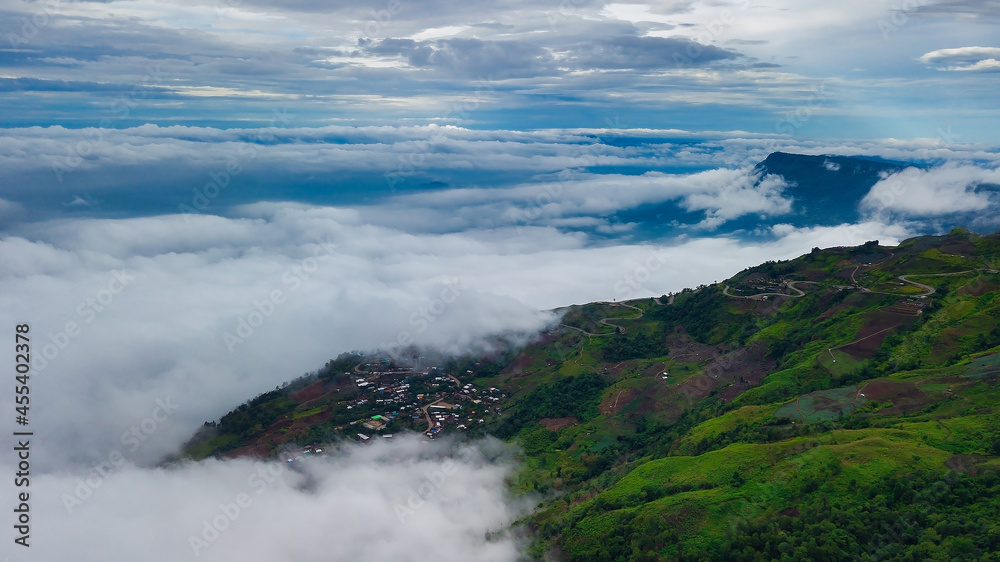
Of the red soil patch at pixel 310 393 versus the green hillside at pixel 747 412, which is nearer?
the green hillside at pixel 747 412

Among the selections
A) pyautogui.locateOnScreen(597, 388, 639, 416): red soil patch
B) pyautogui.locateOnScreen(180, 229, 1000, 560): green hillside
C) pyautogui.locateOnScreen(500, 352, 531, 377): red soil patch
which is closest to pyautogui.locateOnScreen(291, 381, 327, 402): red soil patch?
pyautogui.locateOnScreen(180, 229, 1000, 560): green hillside

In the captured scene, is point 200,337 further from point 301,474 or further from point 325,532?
point 325,532

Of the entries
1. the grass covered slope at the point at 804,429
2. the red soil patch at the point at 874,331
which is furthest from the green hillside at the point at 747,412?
the red soil patch at the point at 874,331

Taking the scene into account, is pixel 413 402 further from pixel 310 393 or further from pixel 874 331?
pixel 874 331

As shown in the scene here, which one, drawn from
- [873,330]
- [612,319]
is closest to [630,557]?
[873,330]

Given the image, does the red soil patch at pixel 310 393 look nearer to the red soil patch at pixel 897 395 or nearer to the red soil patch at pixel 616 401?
the red soil patch at pixel 616 401

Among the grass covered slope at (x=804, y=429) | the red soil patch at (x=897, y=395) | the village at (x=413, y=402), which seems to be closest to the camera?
the grass covered slope at (x=804, y=429)

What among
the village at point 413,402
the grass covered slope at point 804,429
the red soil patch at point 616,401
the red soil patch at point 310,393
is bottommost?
the red soil patch at point 310,393
